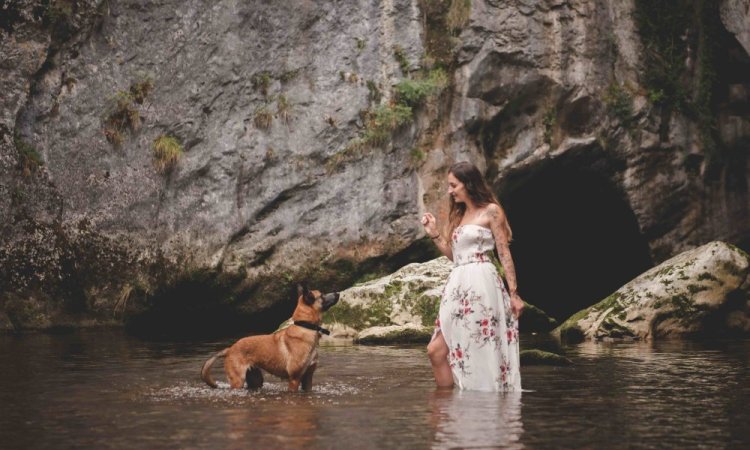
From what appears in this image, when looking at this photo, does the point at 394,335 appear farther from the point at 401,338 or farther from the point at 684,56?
the point at 684,56

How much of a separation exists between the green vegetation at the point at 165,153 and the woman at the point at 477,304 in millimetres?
11337

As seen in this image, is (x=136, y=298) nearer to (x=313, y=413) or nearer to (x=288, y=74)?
(x=288, y=74)

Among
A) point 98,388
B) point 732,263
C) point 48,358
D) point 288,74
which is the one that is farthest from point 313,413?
point 288,74

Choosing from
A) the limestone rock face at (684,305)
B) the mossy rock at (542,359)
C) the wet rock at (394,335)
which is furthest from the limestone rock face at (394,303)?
the mossy rock at (542,359)

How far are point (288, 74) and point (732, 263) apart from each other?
30.9 feet

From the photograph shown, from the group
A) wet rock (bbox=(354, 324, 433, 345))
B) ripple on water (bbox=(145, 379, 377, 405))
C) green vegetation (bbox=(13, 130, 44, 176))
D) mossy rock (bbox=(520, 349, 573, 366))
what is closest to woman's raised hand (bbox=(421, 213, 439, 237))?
ripple on water (bbox=(145, 379, 377, 405))

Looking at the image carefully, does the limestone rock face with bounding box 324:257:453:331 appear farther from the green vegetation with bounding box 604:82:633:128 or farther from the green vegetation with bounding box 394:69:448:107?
the green vegetation with bounding box 604:82:633:128

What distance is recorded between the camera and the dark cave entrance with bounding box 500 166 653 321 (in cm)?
2169

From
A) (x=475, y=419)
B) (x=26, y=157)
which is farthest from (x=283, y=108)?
(x=475, y=419)

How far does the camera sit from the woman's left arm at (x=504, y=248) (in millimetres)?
8602

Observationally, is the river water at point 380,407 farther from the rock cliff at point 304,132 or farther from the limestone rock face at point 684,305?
the rock cliff at point 304,132

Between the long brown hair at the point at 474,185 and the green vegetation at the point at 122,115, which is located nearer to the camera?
the long brown hair at the point at 474,185

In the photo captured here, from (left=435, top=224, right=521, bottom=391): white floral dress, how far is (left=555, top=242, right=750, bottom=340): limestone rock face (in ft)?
23.6

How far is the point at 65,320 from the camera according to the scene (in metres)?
18.9
